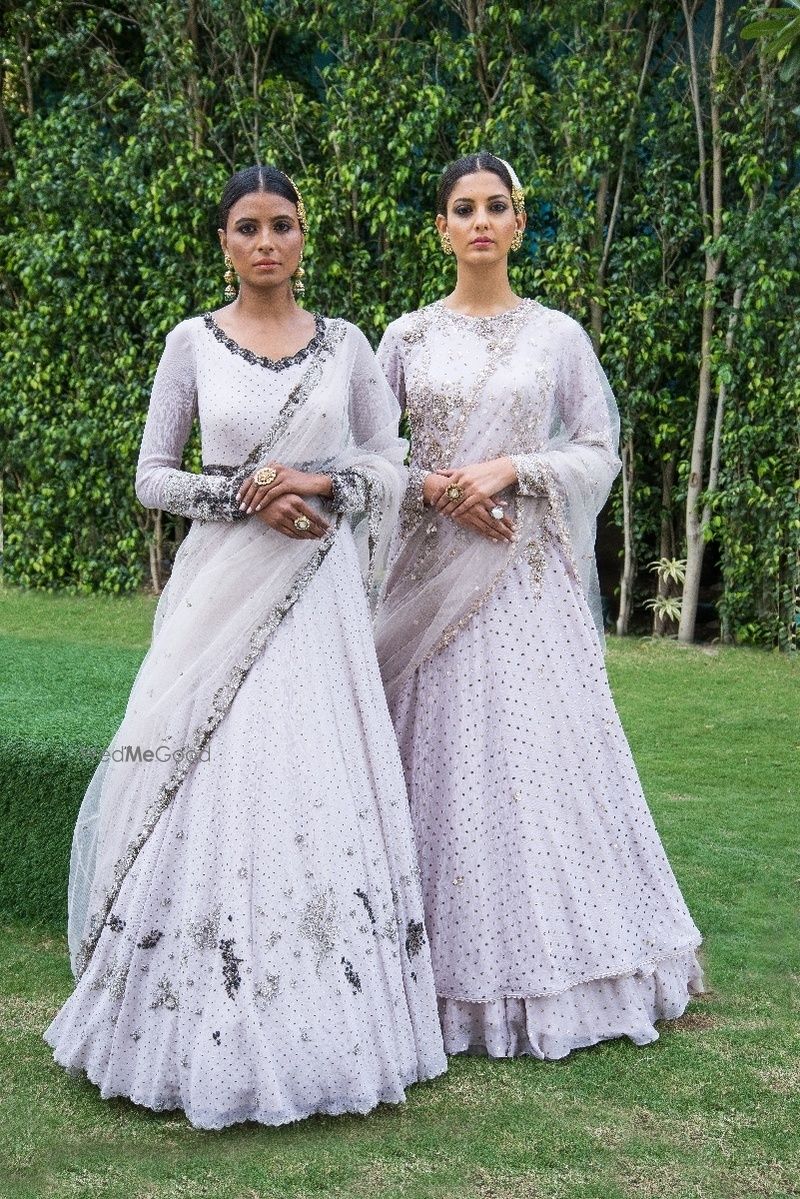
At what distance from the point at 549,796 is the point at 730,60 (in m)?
5.14

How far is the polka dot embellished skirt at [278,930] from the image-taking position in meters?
→ 2.40

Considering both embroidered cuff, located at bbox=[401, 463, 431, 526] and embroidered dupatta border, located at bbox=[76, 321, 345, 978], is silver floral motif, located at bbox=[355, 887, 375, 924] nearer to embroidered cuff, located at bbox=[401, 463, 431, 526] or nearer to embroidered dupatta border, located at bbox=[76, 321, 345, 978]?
embroidered dupatta border, located at bbox=[76, 321, 345, 978]

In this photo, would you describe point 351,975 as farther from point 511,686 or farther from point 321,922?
point 511,686

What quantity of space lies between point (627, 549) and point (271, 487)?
4940 mm

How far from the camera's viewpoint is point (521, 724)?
289 centimetres

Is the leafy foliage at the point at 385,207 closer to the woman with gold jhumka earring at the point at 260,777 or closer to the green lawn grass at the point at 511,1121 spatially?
the green lawn grass at the point at 511,1121

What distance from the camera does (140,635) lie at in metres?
7.50

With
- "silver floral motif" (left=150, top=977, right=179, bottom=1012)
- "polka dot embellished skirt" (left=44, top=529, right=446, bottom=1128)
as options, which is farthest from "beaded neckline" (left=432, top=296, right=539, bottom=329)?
"silver floral motif" (left=150, top=977, right=179, bottom=1012)

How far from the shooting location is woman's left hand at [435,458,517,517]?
2873 millimetres

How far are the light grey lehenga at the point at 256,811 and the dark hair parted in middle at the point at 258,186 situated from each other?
23 centimetres

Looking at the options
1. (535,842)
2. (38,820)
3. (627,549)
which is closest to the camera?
(535,842)

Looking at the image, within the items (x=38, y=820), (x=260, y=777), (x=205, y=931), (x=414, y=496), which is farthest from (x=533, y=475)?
(x=38, y=820)

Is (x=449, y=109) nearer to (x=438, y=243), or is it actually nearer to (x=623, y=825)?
(x=438, y=243)

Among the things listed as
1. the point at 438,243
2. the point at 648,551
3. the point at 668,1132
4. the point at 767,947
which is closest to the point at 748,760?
the point at 767,947
